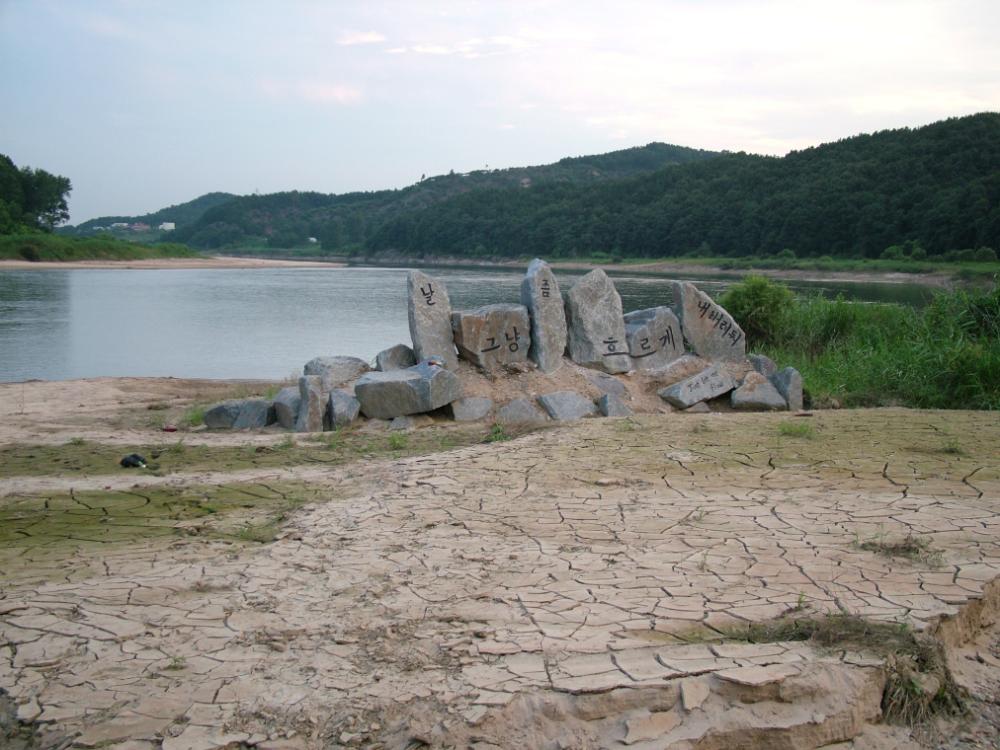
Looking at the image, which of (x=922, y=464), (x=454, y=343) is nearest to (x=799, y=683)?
(x=922, y=464)

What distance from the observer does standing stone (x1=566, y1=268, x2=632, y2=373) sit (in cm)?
984

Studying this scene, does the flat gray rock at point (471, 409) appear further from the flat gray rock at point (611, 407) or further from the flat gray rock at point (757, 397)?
the flat gray rock at point (757, 397)

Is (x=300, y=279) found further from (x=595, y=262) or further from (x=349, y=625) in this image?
(x=349, y=625)

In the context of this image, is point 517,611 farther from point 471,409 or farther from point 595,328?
point 595,328

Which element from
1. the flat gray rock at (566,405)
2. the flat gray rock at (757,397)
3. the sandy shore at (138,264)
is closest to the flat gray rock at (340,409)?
the flat gray rock at (566,405)

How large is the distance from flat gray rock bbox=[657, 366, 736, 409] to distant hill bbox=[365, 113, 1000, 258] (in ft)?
84.4

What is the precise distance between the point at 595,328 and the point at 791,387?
91.0 inches

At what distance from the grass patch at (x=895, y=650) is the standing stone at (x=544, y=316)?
608 centimetres

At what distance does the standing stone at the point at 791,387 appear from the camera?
951 centimetres

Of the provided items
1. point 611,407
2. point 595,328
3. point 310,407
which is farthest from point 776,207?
point 310,407

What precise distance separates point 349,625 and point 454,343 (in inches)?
233

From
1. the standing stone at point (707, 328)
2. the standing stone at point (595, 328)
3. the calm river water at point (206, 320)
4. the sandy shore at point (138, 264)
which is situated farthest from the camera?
the sandy shore at point (138, 264)

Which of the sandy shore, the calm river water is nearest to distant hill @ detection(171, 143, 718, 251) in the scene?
the sandy shore

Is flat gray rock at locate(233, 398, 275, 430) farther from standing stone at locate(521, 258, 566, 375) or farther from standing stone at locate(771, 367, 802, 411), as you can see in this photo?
standing stone at locate(771, 367, 802, 411)
